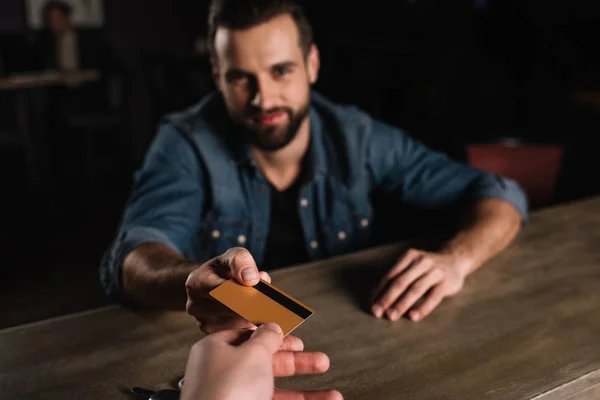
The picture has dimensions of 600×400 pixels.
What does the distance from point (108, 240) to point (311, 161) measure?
96.4 inches

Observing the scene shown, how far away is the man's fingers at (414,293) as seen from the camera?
3.44 feet

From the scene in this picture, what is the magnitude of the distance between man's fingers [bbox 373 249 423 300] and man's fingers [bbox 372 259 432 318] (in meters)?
0.01

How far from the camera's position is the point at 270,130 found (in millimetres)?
1636

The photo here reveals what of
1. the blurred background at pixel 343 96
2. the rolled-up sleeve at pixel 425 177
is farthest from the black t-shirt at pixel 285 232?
the blurred background at pixel 343 96

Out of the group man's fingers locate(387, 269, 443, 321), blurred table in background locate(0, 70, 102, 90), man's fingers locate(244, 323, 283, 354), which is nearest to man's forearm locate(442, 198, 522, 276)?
man's fingers locate(387, 269, 443, 321)

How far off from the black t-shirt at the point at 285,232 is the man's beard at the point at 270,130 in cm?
15

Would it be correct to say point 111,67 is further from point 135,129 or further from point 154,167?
point 154,167

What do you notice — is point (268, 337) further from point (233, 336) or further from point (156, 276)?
point (156, 276)

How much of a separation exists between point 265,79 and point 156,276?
688 mm

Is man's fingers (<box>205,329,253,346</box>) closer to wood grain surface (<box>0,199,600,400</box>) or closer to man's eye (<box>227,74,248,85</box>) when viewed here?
wood grain surface (<box>0,199,600,400</box>)

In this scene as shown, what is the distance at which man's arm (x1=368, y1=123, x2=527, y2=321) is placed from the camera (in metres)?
1.09

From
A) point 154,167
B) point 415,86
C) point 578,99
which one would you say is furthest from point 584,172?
point 154,167

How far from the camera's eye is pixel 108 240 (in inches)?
150

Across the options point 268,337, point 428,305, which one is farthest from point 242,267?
point 428,305
